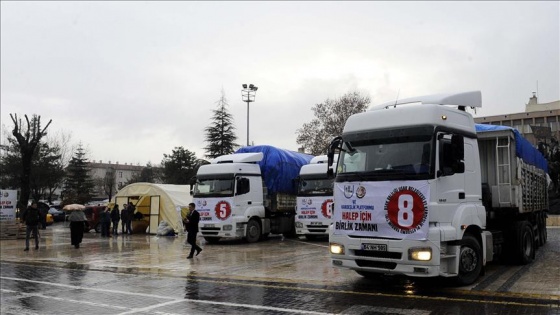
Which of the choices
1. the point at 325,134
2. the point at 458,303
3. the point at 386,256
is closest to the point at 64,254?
the point at 386,256

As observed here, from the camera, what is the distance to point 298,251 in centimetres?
1722

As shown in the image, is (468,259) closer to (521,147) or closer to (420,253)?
(420,253)

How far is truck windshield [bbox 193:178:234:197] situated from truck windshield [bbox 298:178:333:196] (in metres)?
3.19

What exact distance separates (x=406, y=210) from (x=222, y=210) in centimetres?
1221

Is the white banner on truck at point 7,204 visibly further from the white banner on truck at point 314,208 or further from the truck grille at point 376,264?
the truck grille at point 376,264

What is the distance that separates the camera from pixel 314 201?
20.8 m

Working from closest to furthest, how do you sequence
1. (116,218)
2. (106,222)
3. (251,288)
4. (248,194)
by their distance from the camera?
(251,288) < (248,194) < (106,222) < (116,218)

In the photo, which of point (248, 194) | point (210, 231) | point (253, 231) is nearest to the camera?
point (210, 231)

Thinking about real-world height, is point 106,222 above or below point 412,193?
below

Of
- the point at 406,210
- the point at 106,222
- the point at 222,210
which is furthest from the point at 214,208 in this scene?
the point at 406,210

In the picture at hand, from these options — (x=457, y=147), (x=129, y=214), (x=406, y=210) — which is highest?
(x=457, y=147)

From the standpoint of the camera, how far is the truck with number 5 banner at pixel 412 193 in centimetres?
852

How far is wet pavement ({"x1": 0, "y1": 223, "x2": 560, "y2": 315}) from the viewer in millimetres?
7996

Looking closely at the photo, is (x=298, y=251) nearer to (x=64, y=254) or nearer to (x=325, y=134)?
(x=64, y=254)
